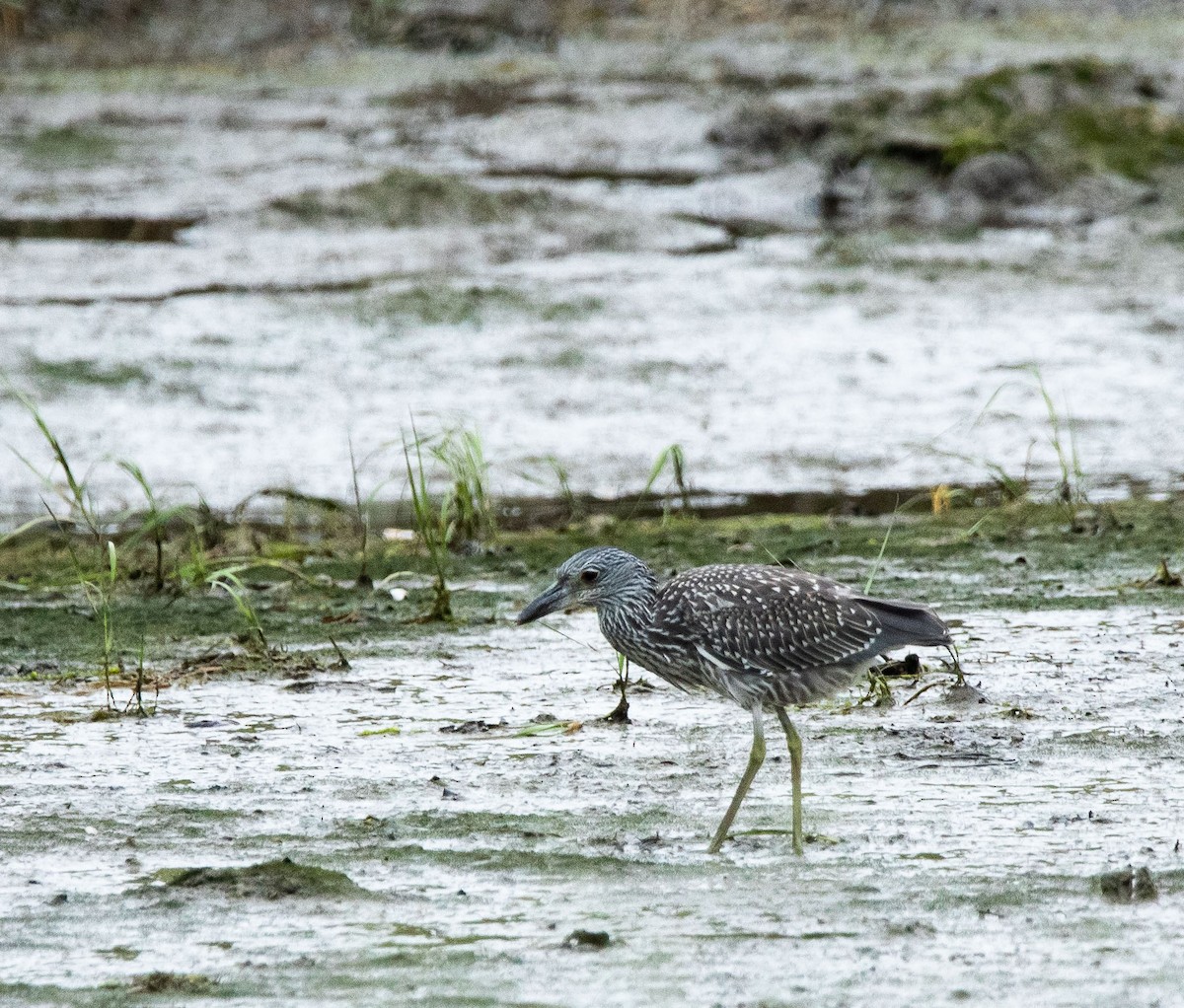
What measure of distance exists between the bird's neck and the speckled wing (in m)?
0.04

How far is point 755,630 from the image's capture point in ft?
17.6

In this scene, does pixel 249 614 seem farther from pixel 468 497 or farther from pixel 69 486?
pixel 468 497

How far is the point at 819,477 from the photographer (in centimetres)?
1030

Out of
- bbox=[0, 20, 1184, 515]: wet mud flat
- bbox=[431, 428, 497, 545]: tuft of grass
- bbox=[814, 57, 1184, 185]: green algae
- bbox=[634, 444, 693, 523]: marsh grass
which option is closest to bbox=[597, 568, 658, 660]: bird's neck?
bbox=[634, 444, 693, 523]: marsh grass

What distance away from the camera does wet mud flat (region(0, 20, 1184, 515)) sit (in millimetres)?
11047

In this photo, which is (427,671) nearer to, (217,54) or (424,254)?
(424,254)

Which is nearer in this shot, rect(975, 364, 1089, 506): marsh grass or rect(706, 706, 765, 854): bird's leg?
rect(706, 706, 765, 854): bird's leg

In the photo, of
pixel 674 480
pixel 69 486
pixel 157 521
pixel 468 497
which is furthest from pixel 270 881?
pixel 674 480

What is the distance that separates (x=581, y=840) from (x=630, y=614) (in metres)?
0.70

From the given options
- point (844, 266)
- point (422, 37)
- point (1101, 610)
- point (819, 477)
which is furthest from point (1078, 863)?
point (422, 37)

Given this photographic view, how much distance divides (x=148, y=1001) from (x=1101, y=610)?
4.51m

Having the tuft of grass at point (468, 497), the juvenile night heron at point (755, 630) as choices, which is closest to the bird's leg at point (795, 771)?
the juvenile night heron at point (755, 630)

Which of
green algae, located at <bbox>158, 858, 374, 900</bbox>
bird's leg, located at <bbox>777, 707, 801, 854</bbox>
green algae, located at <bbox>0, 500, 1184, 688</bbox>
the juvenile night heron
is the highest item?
the juvenile night heron

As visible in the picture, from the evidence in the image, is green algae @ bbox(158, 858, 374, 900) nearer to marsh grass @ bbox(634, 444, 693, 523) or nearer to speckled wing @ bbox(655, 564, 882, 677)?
speckled wing @ bbox(655, 564, 882, 677)
